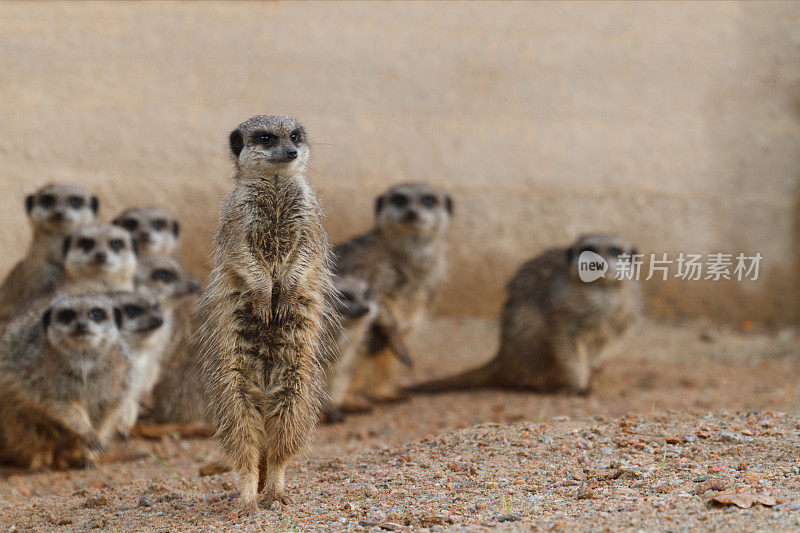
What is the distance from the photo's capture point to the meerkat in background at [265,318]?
118 inches

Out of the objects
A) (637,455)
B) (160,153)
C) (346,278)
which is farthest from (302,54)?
(637,455)

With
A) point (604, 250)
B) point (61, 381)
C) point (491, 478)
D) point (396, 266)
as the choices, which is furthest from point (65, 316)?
point (604, 250)

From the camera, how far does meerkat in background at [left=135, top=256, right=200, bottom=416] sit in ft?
17.7

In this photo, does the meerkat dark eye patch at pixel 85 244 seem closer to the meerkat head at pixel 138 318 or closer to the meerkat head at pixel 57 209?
the meerkat head at pixel 57 209

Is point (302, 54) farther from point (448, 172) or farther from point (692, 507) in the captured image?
point (692, 507)

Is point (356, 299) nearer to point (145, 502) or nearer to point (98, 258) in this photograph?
point (98, 258)

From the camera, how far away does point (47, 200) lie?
5766mm

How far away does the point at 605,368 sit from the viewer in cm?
650

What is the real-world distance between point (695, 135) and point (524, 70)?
1.32m

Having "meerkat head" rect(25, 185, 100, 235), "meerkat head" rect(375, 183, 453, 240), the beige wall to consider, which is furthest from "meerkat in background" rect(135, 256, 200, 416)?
"meerkat head" rect(375, 183, 453, 240)

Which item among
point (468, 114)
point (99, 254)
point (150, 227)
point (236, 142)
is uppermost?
point (468, 114)

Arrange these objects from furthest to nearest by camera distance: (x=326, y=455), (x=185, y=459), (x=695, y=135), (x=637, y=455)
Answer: (x=695, y=135) → (x=185, y=459) → (x=326, y=455) → (x=637, y=455)

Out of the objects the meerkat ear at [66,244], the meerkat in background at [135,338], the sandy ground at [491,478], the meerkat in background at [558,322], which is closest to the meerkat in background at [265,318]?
the sandy ground at [491,478]

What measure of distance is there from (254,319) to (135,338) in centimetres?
218
